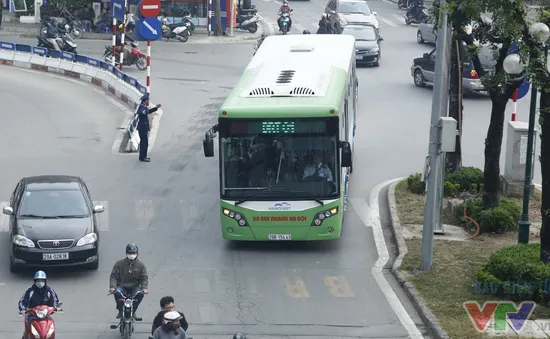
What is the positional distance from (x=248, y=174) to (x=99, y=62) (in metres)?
19.6

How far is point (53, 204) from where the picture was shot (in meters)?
18.7

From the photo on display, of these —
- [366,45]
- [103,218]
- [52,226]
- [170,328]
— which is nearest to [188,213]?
[103,218]

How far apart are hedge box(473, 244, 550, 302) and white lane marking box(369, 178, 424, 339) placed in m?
1.38

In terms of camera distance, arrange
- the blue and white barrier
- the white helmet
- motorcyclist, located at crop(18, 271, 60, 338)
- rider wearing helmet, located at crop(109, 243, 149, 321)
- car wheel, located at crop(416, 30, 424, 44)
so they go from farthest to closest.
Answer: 1. car wheel, located at crop(416, 30, 424, 44)
2. the blue and white barrier
3. rider wearing helmet, located at crop(109, 243, 149, 321)
4. motorcyclist, located at crop(18, 271, 60, 338)
5. the white helmet

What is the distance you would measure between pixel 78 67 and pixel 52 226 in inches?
830

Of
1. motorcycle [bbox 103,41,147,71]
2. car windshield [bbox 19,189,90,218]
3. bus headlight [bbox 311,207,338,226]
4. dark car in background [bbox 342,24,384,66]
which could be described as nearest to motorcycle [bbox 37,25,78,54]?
motorcycle [bbox 103,41,147,71]

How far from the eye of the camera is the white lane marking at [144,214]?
21.3m

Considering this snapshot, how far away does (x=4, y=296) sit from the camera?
16938 mm

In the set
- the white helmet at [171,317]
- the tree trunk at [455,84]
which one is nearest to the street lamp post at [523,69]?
the tree trunk at [455,84]

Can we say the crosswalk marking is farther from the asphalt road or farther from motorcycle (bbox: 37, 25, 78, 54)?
motorcycle (bbox: 37, 25, 78, 54)

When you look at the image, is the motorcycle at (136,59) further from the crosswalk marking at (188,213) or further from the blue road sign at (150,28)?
the crosswalk marking at (188,213)

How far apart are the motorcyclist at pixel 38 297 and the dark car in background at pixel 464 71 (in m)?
22.0

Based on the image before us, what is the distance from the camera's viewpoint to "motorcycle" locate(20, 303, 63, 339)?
1374 cm

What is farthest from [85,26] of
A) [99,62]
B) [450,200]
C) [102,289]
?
[102,289]
